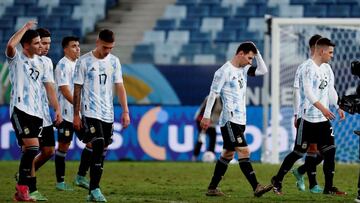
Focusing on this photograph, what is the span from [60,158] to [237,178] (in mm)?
4003

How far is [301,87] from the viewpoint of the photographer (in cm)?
1474

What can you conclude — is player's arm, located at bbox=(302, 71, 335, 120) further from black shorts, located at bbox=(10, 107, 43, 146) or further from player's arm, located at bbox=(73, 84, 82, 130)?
black shorts, located at bbox=(10, 107, 43, 146)

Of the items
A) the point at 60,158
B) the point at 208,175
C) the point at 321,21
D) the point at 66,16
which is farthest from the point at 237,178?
the point at 66,16

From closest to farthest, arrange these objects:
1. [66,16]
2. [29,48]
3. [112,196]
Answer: [29,48] → [112,196] → [66,16]

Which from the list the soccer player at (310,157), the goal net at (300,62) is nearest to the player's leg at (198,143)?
the goal net at (300,62)

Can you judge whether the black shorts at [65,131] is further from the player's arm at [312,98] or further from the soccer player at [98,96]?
the player's arm at [312,98]

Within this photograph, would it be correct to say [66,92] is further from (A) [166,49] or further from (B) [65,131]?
(A) [166,49]

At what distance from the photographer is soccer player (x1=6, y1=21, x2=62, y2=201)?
1262 cm

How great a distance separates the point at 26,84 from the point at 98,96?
856mm

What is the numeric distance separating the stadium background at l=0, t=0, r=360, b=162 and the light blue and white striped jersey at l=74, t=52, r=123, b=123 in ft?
37.6

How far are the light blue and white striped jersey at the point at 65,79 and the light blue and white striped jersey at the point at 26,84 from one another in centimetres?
225

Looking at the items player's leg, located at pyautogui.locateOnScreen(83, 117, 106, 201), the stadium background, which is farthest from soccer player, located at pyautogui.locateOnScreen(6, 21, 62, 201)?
the stadium background

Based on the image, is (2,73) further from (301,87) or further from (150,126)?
(301,87)

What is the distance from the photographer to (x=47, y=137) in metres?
14.4
